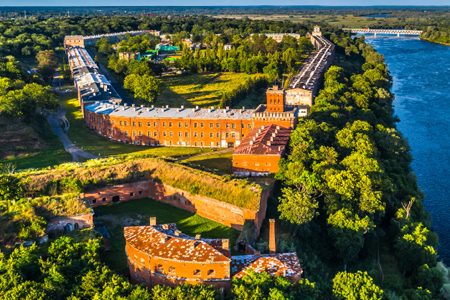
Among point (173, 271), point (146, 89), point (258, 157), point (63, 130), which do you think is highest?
point (146, 89)

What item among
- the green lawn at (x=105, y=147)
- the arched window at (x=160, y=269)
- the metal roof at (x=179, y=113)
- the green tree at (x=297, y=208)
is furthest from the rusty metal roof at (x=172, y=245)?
the metal roof at (x=179, y=113)

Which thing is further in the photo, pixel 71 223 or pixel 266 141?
pixel 266 141

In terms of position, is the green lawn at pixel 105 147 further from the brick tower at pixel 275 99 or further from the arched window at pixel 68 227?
the arched window at pixel 68 227

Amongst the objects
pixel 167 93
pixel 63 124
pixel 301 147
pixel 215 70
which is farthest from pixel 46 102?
pixel 215 70

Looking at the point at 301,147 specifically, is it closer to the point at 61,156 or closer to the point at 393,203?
the point at 393,203

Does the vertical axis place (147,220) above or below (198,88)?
above

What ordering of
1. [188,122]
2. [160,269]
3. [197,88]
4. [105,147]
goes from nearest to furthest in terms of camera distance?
[160,269] < [105,147] < [188,122] < [197,88]

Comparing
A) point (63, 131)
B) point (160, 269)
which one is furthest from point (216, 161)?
point (160, 269)

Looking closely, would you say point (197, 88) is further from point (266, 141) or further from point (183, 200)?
point (183, 200)
